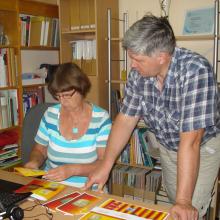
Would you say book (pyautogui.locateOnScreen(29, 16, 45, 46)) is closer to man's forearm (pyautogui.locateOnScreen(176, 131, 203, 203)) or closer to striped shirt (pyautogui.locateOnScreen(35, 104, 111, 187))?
striped shirt (pyautogui.locateOnScreen(35, 104, 111, 187))

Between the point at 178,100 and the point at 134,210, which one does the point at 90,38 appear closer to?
the point at 178,100

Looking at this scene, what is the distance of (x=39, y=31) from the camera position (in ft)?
10.5

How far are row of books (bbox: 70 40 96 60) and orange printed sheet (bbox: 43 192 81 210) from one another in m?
1.88

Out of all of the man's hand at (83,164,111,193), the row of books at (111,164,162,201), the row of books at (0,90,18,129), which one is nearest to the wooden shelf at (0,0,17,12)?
the row of books at (0,90,18,129)

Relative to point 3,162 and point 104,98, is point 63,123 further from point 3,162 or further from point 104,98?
point 3,162

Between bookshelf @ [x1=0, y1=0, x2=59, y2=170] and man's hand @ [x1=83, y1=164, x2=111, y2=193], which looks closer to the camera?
man's hand @ [x1=83, y1=164, x2=111, y2=193]

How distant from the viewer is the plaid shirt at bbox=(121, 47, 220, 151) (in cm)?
125

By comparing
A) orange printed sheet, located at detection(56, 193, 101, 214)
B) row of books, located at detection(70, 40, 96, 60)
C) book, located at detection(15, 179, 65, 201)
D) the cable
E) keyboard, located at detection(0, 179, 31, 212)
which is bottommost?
the cable

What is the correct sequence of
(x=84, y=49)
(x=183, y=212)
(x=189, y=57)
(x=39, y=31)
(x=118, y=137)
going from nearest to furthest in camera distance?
1. (x=183, y=212)
2. (x=189, y=57)
3. (x=118, y=137)
4. (x=84, y=49)
5. (x=39, y=31)

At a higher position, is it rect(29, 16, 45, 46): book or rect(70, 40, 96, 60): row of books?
rect(29, 16, 45, 46): book

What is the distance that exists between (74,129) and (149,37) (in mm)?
742

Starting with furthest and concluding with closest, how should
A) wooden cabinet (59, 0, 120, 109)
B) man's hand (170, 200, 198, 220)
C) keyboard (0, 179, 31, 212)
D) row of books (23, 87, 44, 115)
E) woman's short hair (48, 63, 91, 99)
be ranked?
row of books (23, 87, 44, 115), wooden cabinet (59, 0, 120, 109), woman's short hair (48, 63, 91, 99), keyboard (0, 179, 31, 212), man's hand (170, 200, 198, 220)

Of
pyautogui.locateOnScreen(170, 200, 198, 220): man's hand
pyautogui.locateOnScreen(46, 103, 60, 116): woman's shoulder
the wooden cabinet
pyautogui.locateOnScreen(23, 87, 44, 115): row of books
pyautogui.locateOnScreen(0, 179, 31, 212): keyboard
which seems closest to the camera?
pyautogui.locateOnScreen(170, 200, 198, 220): man's hand

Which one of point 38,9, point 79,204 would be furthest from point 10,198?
point 38,9
